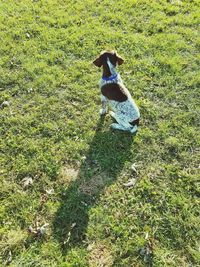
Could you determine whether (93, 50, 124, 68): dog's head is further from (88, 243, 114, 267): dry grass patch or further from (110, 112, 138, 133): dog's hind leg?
(88, 243, 114, 267): dry grass patch

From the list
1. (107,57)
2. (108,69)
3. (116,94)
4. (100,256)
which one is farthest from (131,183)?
(107,57)

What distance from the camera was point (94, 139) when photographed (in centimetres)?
670

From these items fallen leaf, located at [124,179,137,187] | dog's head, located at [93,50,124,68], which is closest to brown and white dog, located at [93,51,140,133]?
dog's head, located at [93,50,124,68]

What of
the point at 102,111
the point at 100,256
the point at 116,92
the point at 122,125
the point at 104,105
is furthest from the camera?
the point at 102,111

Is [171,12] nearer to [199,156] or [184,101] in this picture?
[184,101]

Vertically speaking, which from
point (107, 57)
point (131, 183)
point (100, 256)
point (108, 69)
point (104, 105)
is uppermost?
point (107, 57)

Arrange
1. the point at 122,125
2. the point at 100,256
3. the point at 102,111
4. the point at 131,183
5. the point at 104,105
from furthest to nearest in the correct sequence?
the point at 102,111
the point at 104,105
the point at 122,125
the point at 131,183
the point at 100,256

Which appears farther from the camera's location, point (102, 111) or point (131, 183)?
point (102, 111)

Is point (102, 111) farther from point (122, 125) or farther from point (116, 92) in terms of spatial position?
point (116, 92)

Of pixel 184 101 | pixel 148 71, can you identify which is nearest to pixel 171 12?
pixel 148 71

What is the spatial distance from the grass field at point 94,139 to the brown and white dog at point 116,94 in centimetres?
30

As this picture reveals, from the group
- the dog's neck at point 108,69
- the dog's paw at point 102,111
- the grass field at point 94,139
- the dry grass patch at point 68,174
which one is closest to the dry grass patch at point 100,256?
the grass field at point 94,139

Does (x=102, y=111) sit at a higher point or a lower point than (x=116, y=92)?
lower

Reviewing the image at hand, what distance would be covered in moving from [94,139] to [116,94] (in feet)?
3.01
